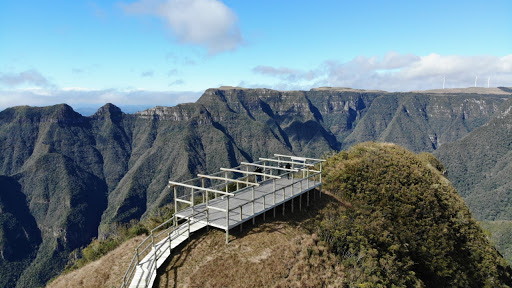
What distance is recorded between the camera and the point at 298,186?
1025 inches

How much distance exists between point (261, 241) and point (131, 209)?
158727 mm

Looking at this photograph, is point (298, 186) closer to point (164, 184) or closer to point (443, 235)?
point (443, 235)

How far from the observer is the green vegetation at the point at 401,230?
2053 centimetres

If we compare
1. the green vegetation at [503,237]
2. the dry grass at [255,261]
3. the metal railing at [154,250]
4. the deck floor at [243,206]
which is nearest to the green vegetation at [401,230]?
the dry grass at [255,261]

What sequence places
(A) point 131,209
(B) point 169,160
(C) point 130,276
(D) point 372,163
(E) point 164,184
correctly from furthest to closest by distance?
(B) point 169,160 < (E) point 164,184 < (A) point 131,209 < (D) point 372,163 < (C) point 130,276

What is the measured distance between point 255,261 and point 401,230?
1455 cm

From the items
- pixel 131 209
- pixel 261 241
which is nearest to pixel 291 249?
pixel 261 241

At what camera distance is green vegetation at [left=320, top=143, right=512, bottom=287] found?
2053cm

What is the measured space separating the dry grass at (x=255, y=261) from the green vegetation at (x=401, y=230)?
6.13 feet

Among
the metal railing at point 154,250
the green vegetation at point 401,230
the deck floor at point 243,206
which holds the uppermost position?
the deck floor at point 243,206

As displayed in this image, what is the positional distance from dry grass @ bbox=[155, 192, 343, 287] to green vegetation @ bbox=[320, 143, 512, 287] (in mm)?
1870

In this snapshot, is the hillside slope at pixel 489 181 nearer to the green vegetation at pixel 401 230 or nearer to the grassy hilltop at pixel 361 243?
the green vegetation at pixel 401 230

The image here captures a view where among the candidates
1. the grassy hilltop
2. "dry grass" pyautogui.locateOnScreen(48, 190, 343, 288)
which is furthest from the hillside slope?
"dry grass" pyautogui.locateOnScreen(48, 190, 343, 288)

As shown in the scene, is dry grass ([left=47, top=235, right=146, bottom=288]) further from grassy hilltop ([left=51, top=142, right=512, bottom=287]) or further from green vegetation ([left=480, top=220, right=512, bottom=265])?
green vegetation ([left=480, top=220, right=512, bottom=265])
